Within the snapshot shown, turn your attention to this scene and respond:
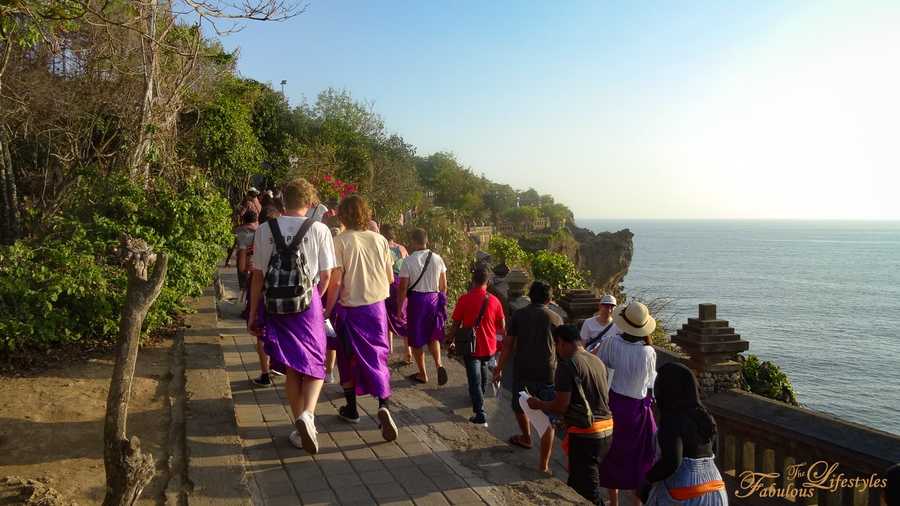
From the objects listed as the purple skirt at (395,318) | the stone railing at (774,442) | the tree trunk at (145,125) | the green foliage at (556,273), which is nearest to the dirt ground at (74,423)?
the purple skirt at (395,318)

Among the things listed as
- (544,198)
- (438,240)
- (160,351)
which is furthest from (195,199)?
(544,198)

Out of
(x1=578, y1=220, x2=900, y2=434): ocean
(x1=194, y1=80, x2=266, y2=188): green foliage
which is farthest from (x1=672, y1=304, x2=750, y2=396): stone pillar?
(x1=194, y1=80, x2=266, y2=188): green foliage

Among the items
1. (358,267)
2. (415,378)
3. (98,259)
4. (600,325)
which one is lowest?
(415,378)

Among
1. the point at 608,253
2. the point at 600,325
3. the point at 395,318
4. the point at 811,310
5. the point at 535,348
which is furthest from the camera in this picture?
the point at 811,310

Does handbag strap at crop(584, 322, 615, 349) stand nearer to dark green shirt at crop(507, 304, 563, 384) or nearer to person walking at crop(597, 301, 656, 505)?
dark green shirt at crop(507, 304, 563, 384)

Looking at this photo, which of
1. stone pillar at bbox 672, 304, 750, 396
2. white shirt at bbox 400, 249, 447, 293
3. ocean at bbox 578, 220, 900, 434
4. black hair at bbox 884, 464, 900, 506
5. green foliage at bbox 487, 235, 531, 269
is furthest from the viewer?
ocean at bbox 578, 220, 900, 434

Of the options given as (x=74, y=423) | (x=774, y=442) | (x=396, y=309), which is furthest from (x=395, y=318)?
(x=774, y=442)

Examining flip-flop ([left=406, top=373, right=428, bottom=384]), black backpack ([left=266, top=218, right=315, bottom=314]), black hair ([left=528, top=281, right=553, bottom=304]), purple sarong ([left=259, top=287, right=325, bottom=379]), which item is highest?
black backpack ([left=266, top=218, right=315, bottom=314])

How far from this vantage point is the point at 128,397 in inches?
134

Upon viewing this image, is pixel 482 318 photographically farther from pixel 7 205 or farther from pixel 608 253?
pixel 608 253

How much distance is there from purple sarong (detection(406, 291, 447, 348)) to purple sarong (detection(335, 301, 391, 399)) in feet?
5.80

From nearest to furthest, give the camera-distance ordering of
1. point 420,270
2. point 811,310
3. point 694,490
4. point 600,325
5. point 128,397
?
1. point 128,397
2. point 694,490
3. point 600,325
4. point 420,270
5. point 811,310

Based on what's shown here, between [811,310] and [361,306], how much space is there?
84.3 metres

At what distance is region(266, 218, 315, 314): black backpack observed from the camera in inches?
175
